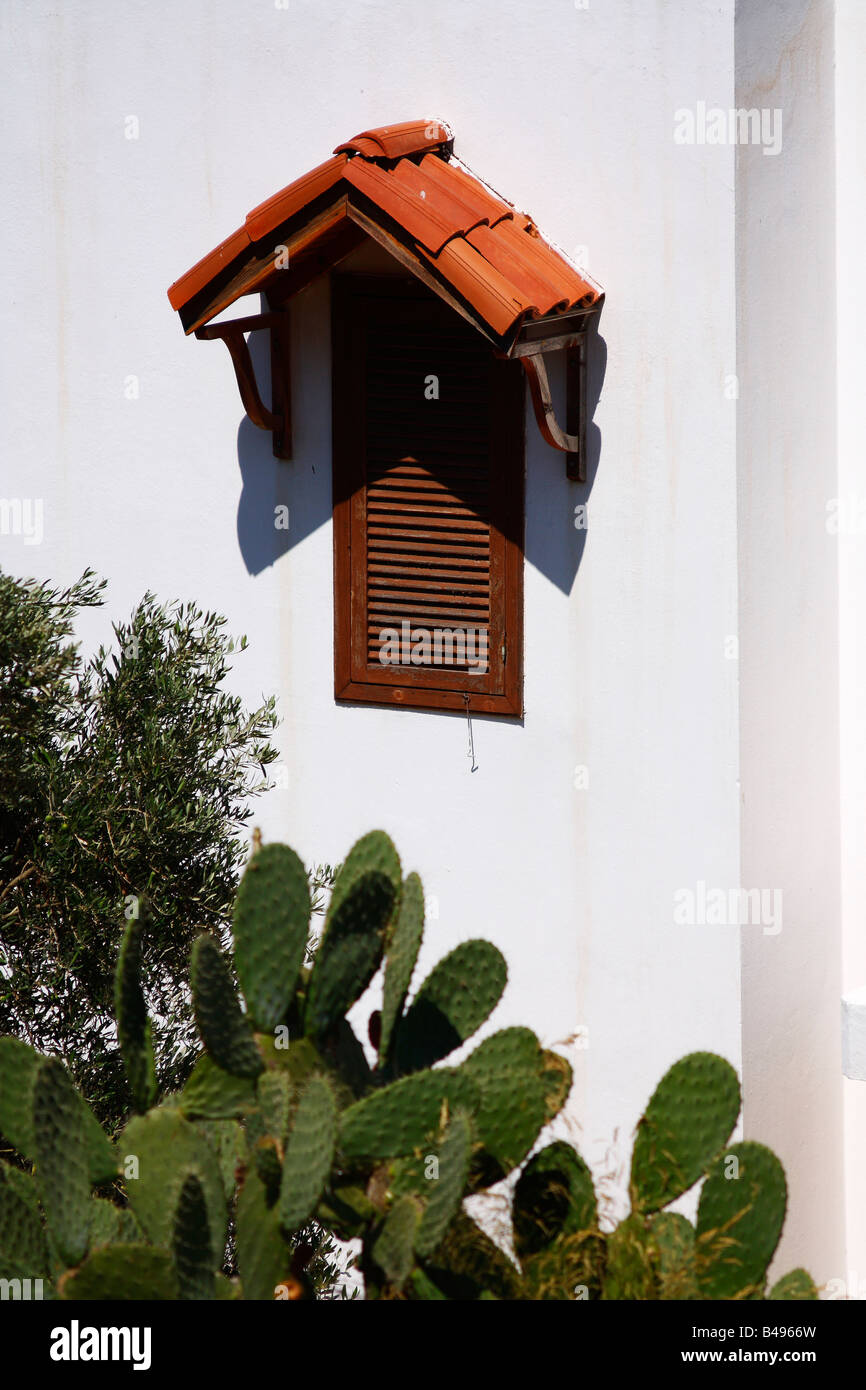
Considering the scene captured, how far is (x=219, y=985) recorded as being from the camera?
3.61 m

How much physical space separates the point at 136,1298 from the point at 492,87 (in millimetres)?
4274

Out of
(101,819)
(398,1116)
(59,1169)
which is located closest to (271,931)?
(398,1116)

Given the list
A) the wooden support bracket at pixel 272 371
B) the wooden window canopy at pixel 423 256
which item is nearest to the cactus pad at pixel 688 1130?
the wooden window canopy at pixel 423 256

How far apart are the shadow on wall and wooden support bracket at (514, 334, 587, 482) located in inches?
1.1

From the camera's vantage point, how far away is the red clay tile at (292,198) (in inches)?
221

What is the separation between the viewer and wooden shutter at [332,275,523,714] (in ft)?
19.7

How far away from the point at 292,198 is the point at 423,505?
120cm

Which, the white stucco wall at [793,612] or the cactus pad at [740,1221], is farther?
the white stucco wall at [793,612]

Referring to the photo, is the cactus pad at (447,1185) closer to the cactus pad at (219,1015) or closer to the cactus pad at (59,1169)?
the cactus pad at (219,1015)

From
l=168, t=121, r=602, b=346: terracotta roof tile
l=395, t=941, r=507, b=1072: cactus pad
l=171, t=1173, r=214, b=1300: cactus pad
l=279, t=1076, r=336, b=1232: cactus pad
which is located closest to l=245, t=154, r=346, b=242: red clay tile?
l=168, t=121, r=602, b=346: terracotta roof tile

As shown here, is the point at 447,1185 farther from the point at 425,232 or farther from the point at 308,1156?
the point at 425,232

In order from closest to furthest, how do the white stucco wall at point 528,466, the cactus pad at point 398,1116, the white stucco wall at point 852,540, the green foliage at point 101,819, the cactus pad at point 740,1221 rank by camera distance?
the cactus pad at point 398,1116
the cactus pad at point 740,1221
the green foliage at point 101,819
the white stucco wall at point 528,466
the white stucco wall at point 852,540

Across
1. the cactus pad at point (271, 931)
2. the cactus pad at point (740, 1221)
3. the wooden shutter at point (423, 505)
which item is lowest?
the cactus pad at point (740, 1221)

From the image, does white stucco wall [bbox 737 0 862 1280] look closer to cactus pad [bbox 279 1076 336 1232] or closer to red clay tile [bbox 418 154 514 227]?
red clay tile [bbox 418 154 514 227]
